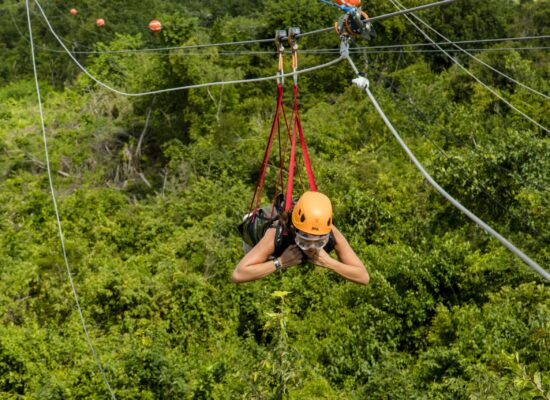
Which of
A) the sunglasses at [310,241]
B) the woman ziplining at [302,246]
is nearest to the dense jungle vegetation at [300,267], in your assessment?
the woman ziplining at [302,246]

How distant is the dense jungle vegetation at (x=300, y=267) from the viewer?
800 centimetres

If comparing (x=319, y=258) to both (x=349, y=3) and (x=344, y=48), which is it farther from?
(x=349, y=3)

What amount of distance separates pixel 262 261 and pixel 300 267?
704 cm

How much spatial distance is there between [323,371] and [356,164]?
5.30 m

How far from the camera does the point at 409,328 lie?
904 centimetres

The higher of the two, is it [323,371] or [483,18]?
[483,18]

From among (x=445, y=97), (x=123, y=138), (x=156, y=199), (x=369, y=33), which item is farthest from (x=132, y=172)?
(x=369, y=33)

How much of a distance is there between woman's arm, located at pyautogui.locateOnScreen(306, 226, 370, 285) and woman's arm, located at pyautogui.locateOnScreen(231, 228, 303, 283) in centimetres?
10

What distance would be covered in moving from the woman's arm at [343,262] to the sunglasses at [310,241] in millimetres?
78

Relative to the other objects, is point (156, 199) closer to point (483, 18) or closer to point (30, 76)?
point (483, 18)

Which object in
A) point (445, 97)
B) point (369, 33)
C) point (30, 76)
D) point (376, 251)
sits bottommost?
point (30, 76)

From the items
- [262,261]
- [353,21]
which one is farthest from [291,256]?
[353,21]

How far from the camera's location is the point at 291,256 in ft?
11.6

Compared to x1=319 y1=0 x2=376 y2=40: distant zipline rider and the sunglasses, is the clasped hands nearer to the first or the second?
the sunglasses
